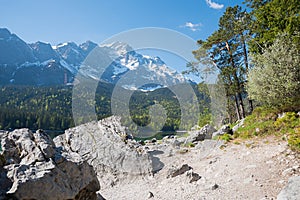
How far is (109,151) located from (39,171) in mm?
6698

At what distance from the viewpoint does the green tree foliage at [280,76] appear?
15.2m

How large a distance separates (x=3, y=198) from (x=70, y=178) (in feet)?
4.47

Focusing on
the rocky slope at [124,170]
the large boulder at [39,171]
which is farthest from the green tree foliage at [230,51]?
the large boulder at [39,171]

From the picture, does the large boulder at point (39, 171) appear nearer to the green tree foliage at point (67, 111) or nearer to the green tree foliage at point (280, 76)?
the green tree foliage at point (280, 76)

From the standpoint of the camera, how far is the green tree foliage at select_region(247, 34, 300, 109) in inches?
597

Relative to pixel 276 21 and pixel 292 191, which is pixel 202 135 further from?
pixel 292 191

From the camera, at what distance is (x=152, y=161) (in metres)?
10.6

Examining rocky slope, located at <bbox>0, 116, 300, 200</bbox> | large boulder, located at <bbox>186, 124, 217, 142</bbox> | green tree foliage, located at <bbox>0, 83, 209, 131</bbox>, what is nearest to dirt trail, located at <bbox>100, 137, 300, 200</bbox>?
rocky slope, located at <bbox>0, 116, 300, 200</bbox>

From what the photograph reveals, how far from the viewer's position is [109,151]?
11.0 m

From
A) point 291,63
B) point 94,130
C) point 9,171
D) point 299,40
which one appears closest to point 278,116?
point 291,63

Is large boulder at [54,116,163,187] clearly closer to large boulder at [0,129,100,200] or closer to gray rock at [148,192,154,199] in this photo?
gray rock at [148,192,154,199]

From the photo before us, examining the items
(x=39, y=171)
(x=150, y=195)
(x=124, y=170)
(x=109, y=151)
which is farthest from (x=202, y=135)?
(x=39, y=171)

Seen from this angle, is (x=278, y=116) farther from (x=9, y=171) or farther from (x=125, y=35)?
(x=9, y=171)

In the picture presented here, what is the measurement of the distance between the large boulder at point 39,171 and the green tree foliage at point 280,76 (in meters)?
14.6
